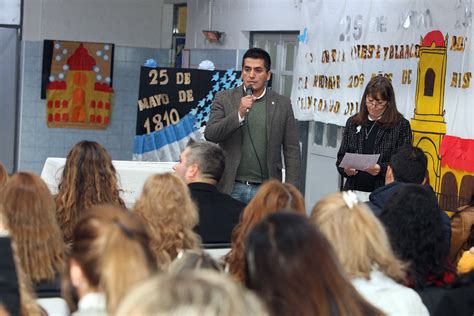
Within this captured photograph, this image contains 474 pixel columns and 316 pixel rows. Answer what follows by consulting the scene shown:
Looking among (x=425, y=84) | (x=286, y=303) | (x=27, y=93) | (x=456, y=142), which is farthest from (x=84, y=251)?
(x=27, y=93)

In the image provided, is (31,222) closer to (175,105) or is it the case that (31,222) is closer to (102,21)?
(175,105)

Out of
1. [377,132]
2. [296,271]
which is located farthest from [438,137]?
[296,271]

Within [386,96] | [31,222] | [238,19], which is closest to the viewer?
[31,222]

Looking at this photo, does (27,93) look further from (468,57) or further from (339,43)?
(468,57)

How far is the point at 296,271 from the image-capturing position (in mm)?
2309

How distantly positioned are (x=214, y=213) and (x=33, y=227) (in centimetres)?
123

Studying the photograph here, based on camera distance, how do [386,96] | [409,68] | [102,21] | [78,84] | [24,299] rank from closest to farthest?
1. [24,299]
2. [386,96]
3. [409,68]
4. [78,84]
5. [102,21]

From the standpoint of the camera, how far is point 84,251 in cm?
275

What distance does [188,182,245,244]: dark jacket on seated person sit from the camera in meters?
4.74

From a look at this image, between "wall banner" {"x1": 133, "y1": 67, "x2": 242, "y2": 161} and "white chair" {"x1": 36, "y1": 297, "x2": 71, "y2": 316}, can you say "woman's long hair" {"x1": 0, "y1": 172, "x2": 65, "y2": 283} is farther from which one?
"wall banner" {"x1": 133, "y1": 67, "x2": 242, "y2": 161}

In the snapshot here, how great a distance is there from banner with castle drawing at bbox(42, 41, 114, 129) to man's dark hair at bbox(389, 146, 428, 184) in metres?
8.36

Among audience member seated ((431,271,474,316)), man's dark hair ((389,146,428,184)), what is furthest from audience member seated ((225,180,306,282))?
man's dark hair ((389,146,428,184))

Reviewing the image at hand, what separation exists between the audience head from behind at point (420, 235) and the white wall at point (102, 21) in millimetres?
9696

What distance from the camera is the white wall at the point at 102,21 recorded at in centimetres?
1282
